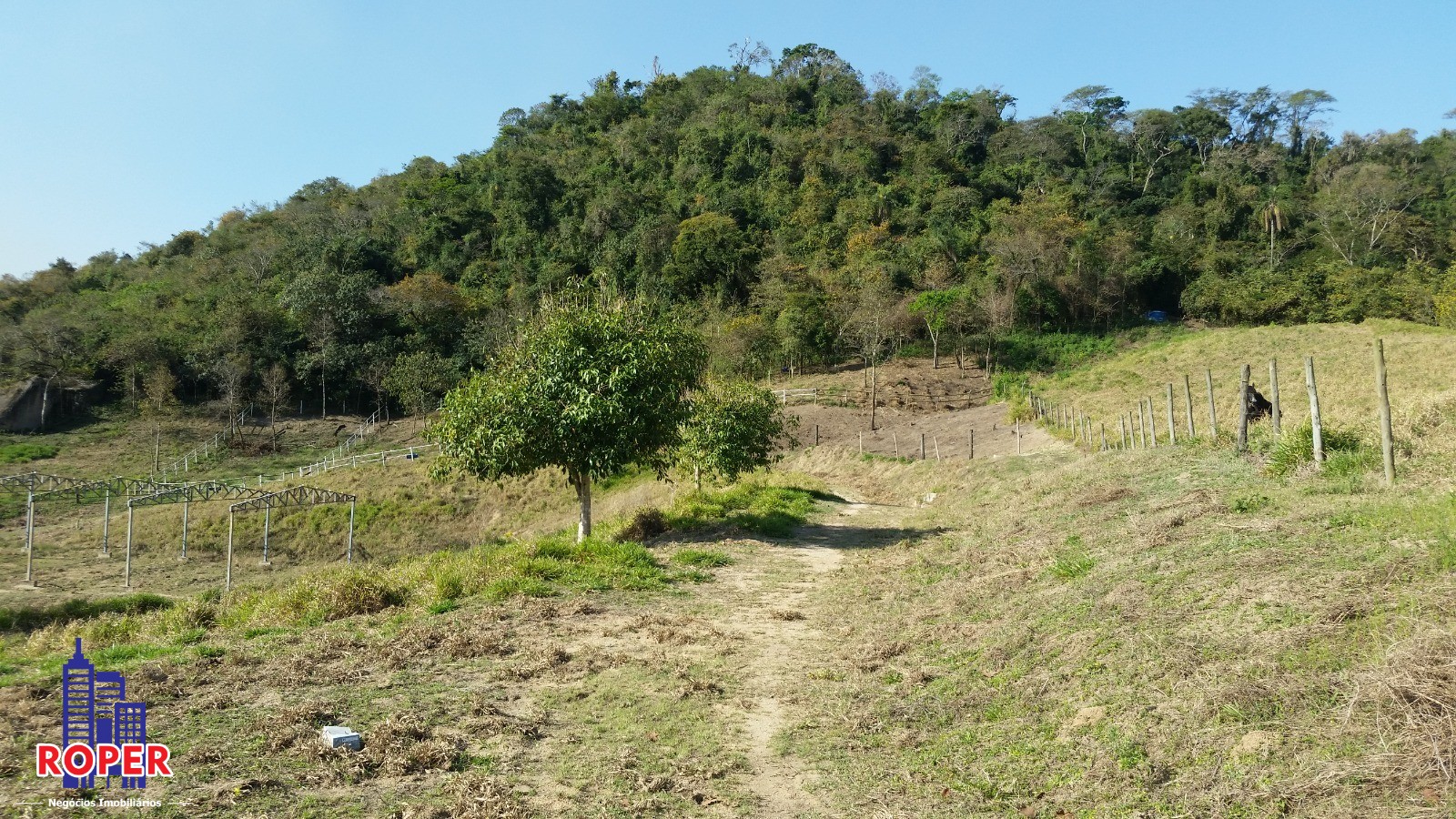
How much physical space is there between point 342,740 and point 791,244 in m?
73.2

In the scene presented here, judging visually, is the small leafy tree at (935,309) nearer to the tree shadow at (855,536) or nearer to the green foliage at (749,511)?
the green foliage at (749,511)

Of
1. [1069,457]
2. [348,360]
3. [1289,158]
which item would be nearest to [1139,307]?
[1289,158]

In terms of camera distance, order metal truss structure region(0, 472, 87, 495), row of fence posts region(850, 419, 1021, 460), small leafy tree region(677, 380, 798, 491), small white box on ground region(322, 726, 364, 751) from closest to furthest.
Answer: small white box on ground region(322, 726, 364, 751) → small leafy tree region(677, 380, 798, 491) → row of fence posts region(850, 419, 1021, 460) → metal truss structure region(0, 472, 87, 495)

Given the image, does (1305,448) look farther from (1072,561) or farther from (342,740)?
(342,740)

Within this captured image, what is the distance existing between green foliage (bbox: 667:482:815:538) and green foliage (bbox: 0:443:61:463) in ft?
163

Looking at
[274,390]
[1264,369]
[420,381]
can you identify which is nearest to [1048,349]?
[1264,369]

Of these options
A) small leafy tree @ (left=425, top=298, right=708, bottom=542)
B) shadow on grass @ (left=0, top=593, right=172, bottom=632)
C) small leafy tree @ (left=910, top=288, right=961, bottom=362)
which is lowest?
shadow on grass @ (left=0, top=593, right=172, bottom=632)

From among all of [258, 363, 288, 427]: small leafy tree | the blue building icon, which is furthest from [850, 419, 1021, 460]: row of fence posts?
[258, 363, 288, 427]: small leafy tree

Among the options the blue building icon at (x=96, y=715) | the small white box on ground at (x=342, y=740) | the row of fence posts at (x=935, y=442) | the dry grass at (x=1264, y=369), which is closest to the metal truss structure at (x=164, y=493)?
the row of fence posts at (x=935, y=442)

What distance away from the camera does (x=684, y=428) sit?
2428 cm

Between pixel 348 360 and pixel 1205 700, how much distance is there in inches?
2637

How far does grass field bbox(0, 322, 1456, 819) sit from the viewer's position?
15.9 feet

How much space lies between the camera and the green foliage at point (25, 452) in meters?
49.6

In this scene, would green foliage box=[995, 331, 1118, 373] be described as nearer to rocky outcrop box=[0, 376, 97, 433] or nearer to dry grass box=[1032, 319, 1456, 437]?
dry grass box=[1032, 319, 1456, 437]
